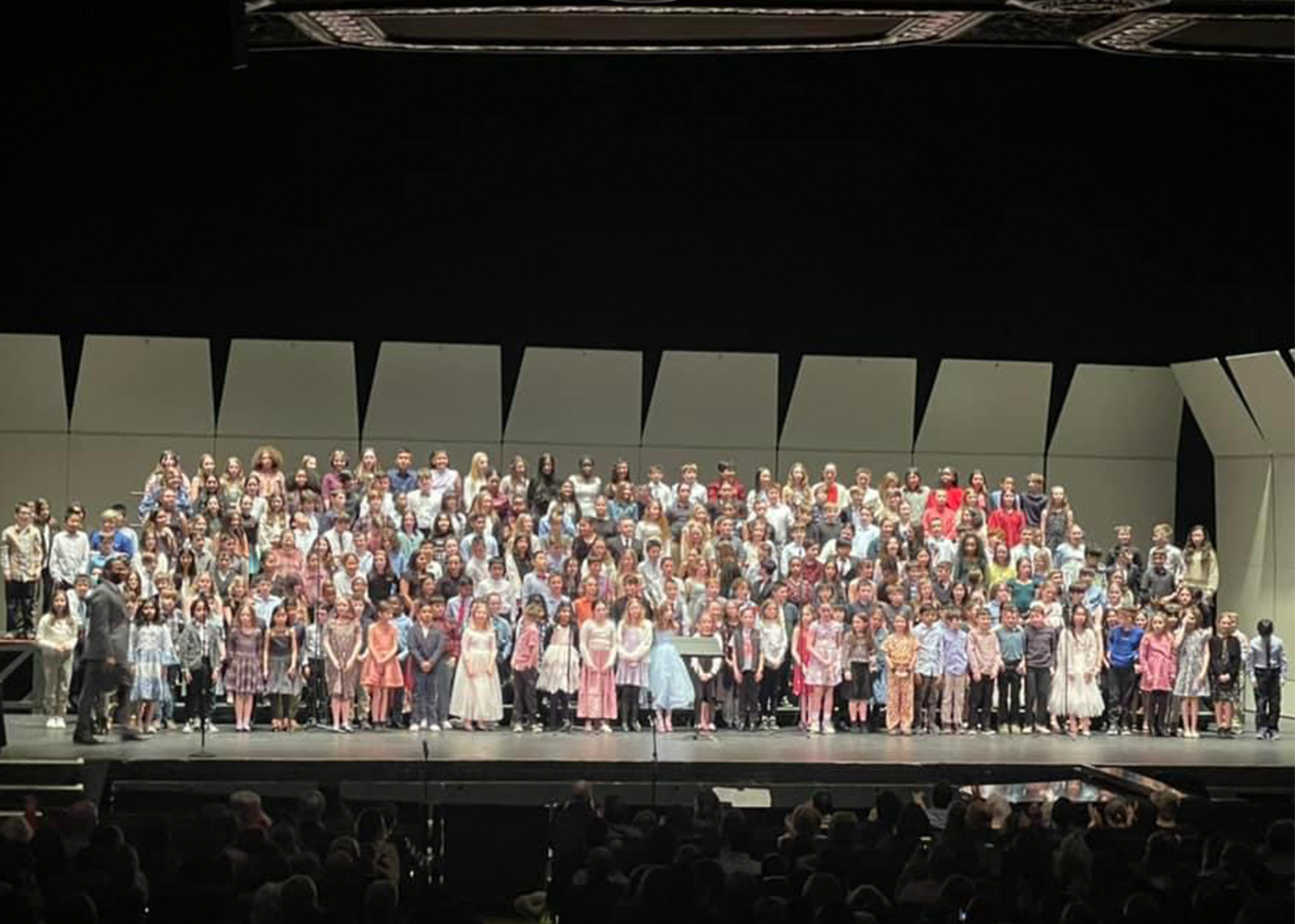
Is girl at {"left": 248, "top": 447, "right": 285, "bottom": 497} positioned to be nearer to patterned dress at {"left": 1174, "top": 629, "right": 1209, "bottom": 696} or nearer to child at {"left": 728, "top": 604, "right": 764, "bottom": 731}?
child at {"left": 728, "top": 604, "right": 764, "bottom": 731}

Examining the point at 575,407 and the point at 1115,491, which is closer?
the point at 575,407

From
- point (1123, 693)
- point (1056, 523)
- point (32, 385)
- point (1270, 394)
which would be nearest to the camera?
point (1123, 693)

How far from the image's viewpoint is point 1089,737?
17.9 meters

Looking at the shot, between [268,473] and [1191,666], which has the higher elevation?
[268,473]

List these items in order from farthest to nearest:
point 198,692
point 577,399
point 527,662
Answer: point 577,399
point 527,662
point 198,692

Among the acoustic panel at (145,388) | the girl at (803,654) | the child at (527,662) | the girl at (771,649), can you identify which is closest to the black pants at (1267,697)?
the girl at (803,654)

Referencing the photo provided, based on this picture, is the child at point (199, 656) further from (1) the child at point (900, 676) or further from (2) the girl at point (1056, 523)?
(2) the girl at point (1056, 523)

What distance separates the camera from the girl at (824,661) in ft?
58.1

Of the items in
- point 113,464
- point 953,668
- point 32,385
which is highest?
point 32,385

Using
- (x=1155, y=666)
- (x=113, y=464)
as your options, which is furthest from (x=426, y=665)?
(x=113, y=464)

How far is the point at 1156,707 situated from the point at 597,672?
4.71 m

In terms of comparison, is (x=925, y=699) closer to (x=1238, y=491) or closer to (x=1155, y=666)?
(x=1155, y=666)

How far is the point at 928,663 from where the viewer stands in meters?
17.8

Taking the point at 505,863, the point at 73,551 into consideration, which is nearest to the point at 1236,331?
the point at 73,551
